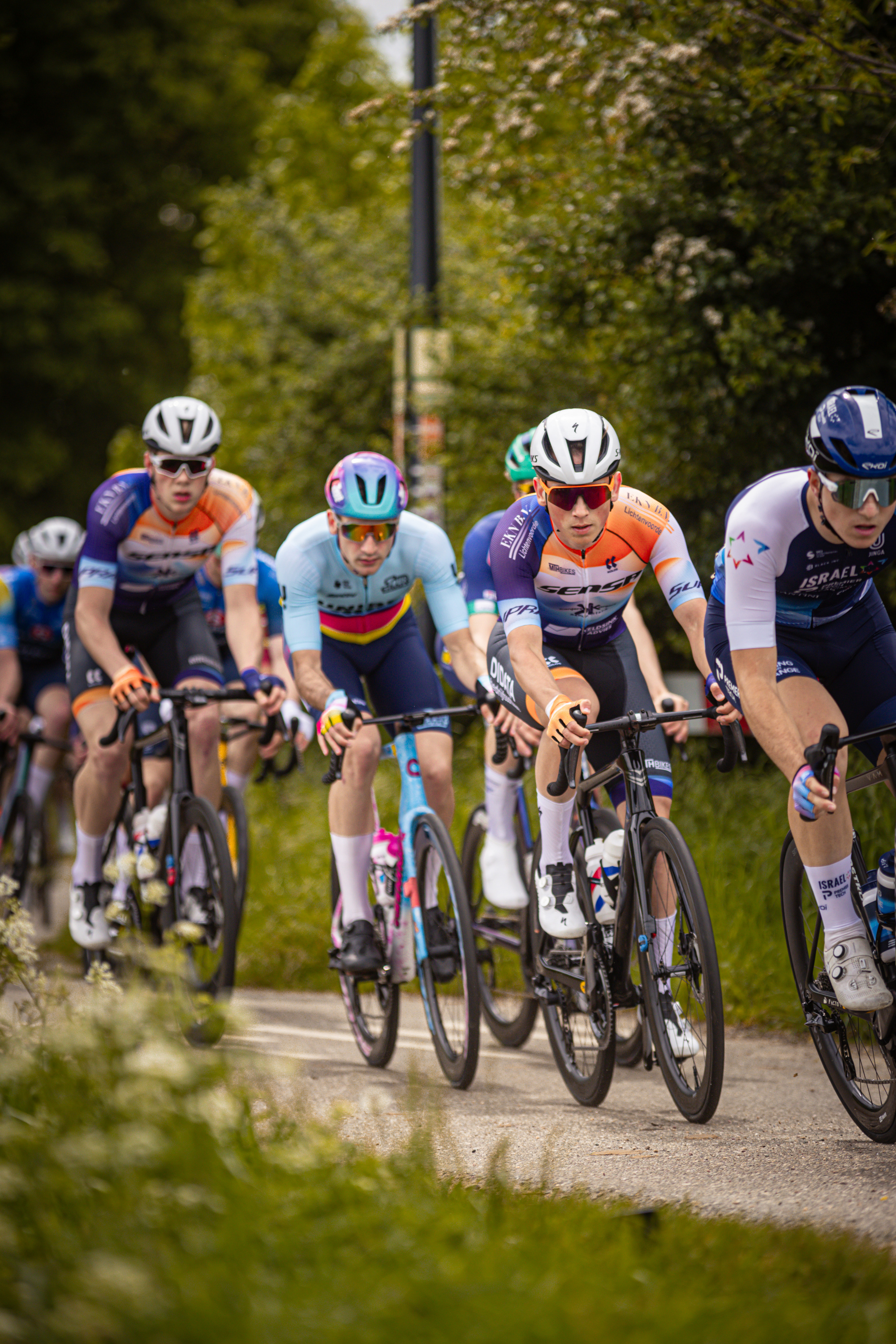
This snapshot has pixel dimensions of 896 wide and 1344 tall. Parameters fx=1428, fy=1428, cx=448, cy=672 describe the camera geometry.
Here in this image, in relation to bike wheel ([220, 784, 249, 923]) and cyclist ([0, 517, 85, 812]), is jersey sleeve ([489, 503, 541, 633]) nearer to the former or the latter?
bike wheel ([220, 784, 249, 923])

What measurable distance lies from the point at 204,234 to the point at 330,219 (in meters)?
4.37

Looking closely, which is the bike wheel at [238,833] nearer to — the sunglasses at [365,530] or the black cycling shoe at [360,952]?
the black cycling shoe at [360,952]

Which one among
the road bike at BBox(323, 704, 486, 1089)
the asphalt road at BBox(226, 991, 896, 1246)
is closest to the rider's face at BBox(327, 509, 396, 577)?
the road bike at BBox(323, 704, 486, 1089)

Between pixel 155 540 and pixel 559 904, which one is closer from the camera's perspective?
pixel 559 904

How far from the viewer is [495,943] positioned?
21.3ft

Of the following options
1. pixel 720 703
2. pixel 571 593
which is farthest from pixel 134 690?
pixel 720 703

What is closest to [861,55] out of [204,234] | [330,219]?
[330,219]

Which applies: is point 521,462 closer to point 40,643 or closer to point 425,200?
point 425,200

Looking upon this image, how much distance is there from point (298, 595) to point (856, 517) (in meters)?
2.61

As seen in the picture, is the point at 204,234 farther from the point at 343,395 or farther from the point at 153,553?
the point at 153,553

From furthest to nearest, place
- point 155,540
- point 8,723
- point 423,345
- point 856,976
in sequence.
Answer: point 423,345
point 8,723
point 155,540
point 856,976

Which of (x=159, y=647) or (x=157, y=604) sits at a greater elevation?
(x=157, y=604)

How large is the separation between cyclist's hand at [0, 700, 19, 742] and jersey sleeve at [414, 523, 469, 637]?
4.28 meters

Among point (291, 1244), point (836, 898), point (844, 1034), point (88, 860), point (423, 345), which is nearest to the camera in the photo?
point (291, 1244)
